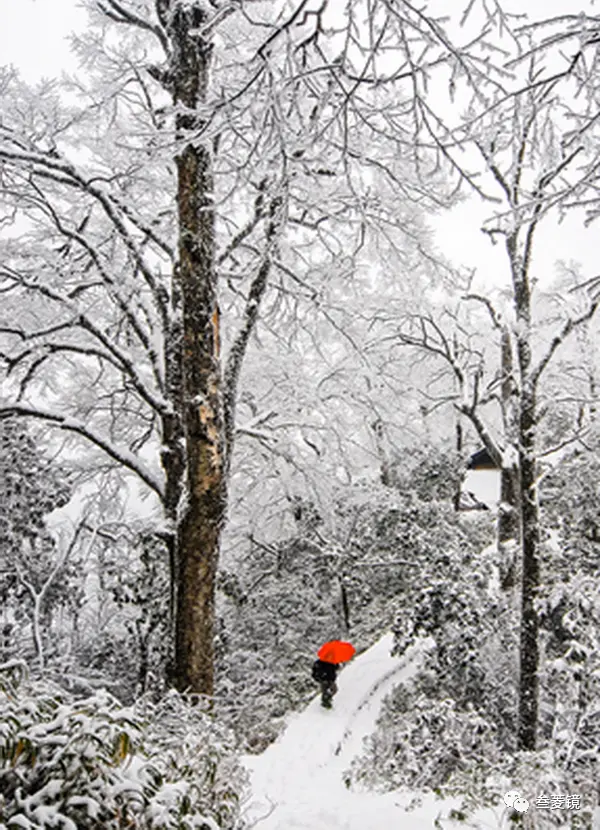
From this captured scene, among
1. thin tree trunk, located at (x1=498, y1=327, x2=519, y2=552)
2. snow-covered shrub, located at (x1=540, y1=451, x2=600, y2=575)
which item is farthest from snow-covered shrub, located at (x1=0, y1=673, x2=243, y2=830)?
snow-covered shrub, located at (x1=540, y1=451, x2=600, y2=575)

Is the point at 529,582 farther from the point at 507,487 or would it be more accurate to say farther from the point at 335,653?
the point at 507,487

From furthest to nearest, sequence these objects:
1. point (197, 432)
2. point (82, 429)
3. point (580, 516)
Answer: point (580, 516), point (82, 429), point (197, 432)

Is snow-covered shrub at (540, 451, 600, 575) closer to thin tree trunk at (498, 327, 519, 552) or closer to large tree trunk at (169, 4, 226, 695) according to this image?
thin tree trunk at (498, 327, 519, 552)

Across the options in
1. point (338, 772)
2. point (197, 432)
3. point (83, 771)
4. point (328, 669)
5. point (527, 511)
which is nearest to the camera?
point (83, 771)

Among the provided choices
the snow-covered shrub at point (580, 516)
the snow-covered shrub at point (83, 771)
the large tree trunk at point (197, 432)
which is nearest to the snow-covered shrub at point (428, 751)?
the large tree trunk at point (197, 432)

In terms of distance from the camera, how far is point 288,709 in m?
10.9

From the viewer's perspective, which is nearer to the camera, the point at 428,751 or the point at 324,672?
the point at 428,751

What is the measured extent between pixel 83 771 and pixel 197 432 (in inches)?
98.1

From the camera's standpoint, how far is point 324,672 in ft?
30.7

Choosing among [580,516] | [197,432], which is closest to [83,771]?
[197,432]

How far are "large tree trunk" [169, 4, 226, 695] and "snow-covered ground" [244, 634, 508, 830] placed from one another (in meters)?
0.91

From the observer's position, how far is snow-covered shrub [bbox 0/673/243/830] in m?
1.81

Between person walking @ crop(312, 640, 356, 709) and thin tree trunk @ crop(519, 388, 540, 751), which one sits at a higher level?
thin tree trunk @ crop(519, 388, 540, 751)

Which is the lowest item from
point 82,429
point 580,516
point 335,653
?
point 335,653
